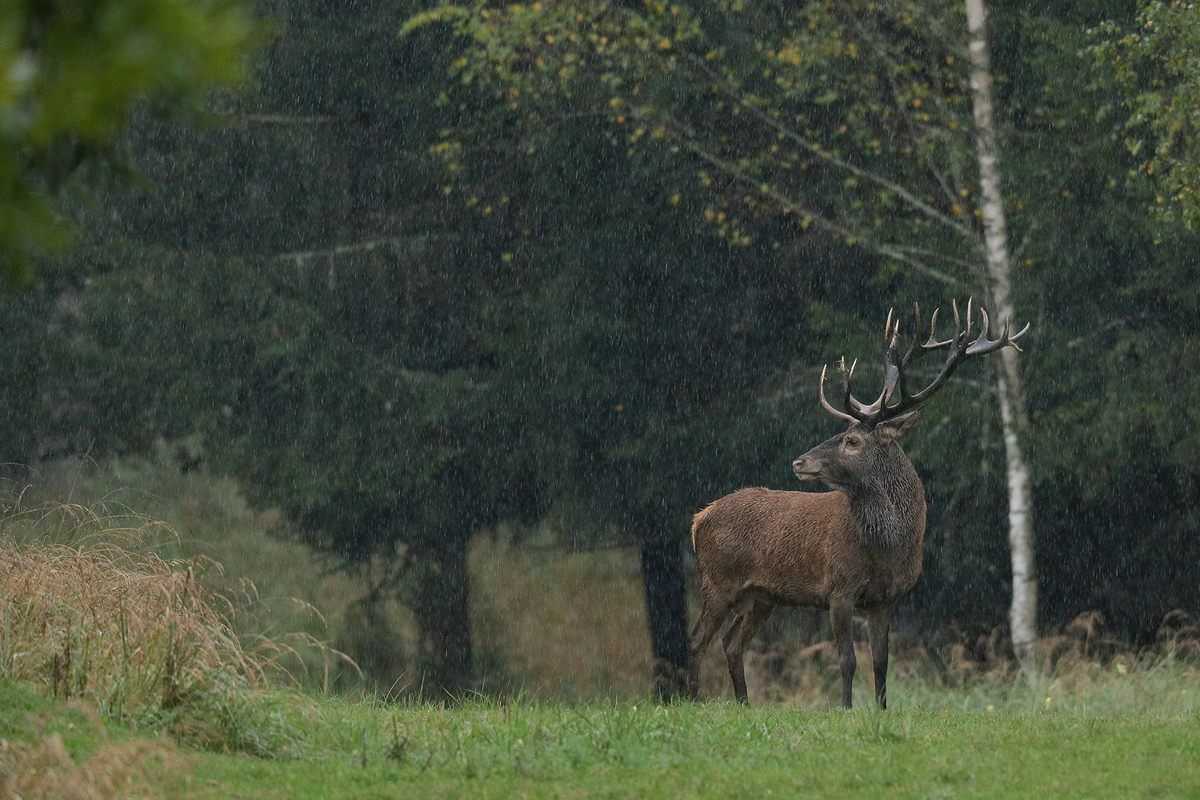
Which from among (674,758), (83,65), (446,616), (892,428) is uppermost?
(83,65)

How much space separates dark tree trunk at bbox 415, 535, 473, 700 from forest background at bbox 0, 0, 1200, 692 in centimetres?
5

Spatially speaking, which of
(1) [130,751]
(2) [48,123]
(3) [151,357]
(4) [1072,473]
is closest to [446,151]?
(3) [151,357]

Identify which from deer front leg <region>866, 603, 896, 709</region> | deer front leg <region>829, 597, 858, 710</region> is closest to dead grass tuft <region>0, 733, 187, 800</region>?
deer front leg <region>829, 597, 858, 710</region>

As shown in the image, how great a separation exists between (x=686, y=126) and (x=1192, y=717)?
30.6 ft

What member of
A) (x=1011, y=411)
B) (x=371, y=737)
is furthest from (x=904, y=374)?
(x=371, y=737)

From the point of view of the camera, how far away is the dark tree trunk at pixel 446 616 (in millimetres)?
20344

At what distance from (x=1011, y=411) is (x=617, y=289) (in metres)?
5.18

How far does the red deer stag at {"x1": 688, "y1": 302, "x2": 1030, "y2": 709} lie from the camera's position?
35.9ft

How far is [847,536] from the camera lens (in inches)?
435

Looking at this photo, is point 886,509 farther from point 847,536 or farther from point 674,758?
point 674,758

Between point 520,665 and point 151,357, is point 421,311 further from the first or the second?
point 520,665

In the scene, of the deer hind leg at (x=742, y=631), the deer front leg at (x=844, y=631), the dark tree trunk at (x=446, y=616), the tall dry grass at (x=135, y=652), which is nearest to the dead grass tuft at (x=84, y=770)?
the tall dry grass at (x=135, y=652)

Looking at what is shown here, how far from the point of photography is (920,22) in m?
16.9

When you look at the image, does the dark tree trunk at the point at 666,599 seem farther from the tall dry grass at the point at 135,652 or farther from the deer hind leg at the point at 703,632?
the tall dry grass at the point at 135,652
